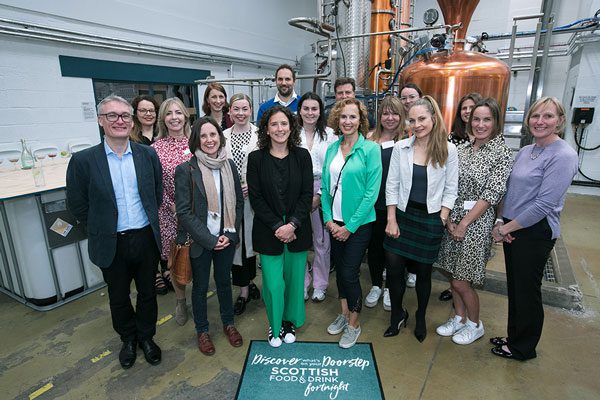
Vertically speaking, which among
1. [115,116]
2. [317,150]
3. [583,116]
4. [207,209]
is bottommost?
[207,209]

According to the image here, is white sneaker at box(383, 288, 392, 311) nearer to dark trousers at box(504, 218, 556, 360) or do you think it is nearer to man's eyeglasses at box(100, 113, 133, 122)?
dark trousers at box(504, 218, 556, 360)

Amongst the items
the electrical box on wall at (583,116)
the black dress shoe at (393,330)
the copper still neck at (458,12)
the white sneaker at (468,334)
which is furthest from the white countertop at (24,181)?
the electrical box on wall at (583,116)

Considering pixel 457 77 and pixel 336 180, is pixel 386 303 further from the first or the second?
pixel 457 77

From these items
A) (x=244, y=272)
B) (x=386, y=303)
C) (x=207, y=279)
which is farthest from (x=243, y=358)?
(x=386, y=303)

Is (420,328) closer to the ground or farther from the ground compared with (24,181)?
closer to the ground

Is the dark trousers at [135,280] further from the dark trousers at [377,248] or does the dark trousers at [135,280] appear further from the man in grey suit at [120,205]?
the dark trousers at [377,248]

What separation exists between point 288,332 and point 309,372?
351 millimetres

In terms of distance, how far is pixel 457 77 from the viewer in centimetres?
321

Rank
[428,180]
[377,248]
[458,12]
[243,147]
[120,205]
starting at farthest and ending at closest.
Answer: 1. [458,12]
2. [377,248]
3. [243,147]
4. [428,180]
5. [120,205]

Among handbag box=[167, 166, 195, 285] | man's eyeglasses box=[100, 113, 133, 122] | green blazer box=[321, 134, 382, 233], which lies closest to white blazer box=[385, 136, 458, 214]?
green blazer box=[321, 134, 382, 233]

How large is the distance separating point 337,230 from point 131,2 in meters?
5.04

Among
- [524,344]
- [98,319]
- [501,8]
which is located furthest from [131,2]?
[501,8]

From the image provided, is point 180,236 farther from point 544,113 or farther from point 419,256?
point 544,113

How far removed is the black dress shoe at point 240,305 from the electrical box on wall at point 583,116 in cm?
581
